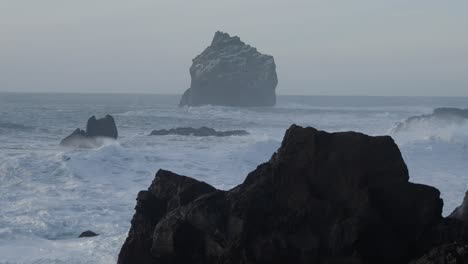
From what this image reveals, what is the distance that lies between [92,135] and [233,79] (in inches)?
2987

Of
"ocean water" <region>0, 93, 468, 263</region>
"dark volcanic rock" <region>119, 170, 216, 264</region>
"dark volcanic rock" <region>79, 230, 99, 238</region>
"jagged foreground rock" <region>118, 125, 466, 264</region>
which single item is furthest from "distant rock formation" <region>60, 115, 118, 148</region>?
"jagged foreground rock" <region>118, 125, 466, 264</region>

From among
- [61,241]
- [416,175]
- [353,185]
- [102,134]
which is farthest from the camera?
[102,134]

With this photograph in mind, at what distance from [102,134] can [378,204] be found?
1460 inches

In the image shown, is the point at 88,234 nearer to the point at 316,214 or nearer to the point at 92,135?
the point at 316,214

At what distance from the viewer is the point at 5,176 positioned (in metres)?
29.2

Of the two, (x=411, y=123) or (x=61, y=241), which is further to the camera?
(x=411, y=123)

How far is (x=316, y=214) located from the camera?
11391mm

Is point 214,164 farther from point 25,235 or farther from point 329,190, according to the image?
point 329,190

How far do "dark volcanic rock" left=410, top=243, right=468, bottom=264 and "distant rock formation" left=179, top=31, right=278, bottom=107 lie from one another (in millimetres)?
110965

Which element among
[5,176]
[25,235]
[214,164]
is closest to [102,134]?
[214,164]

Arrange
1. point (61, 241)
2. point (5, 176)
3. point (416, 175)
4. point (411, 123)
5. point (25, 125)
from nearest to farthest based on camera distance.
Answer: point (61, 241) → point (5, 176) → point (416, 175) → point (411, 123) → point (25, 125)

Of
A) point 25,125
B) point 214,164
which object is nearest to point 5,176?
point 214,164

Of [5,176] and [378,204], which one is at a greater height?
[378,204]

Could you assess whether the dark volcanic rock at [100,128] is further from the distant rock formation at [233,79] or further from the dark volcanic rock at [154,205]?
the distant rock formation at [233,79]
